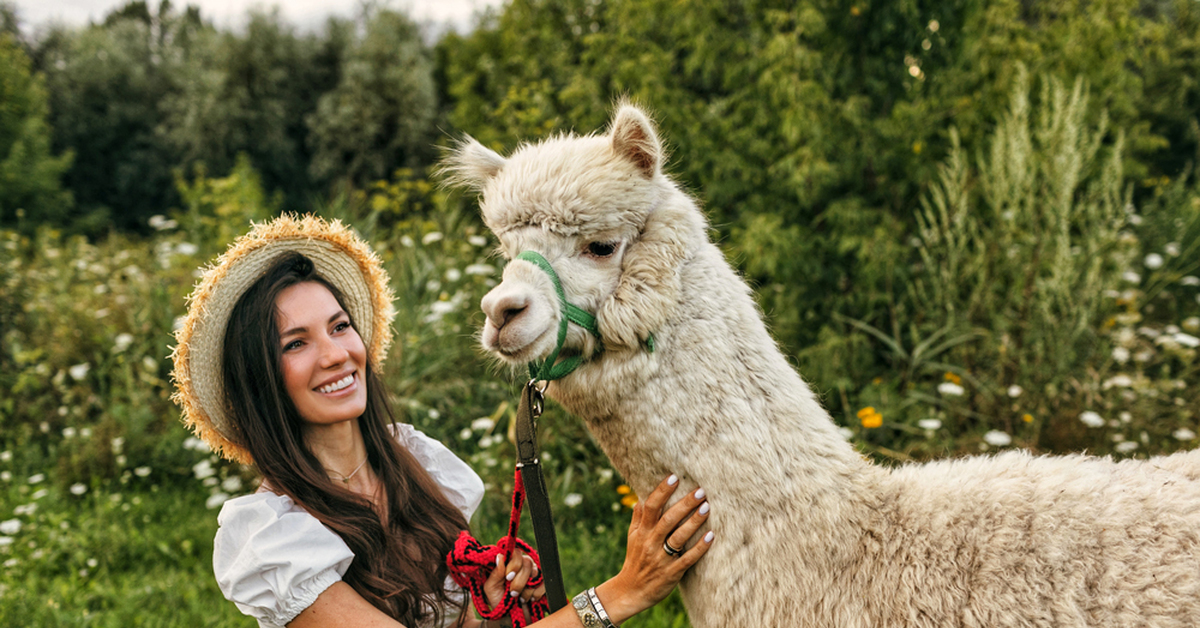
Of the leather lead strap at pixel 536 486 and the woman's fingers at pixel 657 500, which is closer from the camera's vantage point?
the woman's fingers at pixel 657 500

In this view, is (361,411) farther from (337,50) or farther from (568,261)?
(337,50)

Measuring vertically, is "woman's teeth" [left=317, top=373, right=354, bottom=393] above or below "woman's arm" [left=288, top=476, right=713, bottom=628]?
above

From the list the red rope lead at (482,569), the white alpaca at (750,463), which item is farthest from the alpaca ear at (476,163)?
the red rope lead at (482,569)

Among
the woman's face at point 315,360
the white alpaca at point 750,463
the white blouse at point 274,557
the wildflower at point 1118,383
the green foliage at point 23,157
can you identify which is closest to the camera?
the white alpaca at point 750,463

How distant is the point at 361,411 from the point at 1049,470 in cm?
160

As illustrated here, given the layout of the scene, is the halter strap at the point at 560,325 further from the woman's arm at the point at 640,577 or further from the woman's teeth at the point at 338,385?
the woman's teeth at the point at 338,385

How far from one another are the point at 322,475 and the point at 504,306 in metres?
0.83

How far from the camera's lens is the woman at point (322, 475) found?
156 cm

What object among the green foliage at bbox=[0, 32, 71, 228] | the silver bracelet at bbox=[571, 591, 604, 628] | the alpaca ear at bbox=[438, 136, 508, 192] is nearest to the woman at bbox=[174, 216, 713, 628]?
the silver bracelet at bbox=[571, 591, 604, 628]

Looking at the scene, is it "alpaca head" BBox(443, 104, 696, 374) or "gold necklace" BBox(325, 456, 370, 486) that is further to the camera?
"gold necklace" BBox(325, 456, 370, 486)

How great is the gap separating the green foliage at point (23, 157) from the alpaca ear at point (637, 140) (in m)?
16.0

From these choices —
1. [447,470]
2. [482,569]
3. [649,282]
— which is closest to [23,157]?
[447,470]

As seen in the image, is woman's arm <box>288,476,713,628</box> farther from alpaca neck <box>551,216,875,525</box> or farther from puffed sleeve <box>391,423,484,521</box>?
puffed sleeve <box>391,423,484,521</box>

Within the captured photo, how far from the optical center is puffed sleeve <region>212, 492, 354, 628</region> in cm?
157
